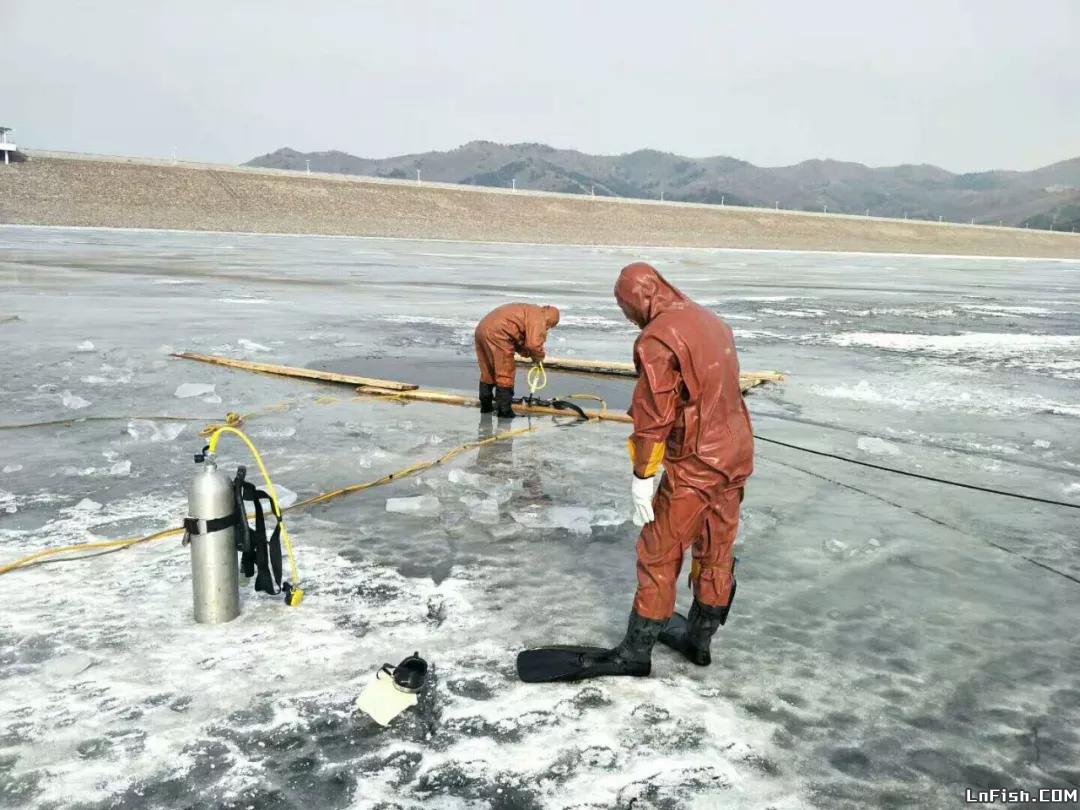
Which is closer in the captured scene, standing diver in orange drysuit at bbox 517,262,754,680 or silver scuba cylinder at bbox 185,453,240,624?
standing diver in orange drysuit at bbox 517,262,754,680

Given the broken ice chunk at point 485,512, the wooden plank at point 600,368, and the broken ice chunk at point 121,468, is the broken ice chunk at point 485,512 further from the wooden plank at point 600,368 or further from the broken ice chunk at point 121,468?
the wooden plank at point 600,368

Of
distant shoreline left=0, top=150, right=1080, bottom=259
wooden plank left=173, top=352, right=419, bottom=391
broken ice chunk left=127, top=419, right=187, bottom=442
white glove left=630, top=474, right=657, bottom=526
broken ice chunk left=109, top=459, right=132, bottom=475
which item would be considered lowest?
broken ice chunk left=109, top=459, right=132, bottom=475

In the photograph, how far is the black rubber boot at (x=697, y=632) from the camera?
12.2 ft

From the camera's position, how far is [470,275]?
26.7 meters

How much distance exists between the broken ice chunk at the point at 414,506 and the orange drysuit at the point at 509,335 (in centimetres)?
282

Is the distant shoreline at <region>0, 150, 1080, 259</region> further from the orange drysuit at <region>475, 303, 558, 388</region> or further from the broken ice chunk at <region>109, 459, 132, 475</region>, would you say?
the broken ice chunk at <region>109, 459, 132, 475</region>

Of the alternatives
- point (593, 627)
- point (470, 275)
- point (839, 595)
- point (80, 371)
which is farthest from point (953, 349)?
point (470, 275)

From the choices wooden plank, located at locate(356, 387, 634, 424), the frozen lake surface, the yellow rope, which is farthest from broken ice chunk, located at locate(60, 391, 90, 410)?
the yellow rope

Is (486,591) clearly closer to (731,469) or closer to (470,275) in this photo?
(731,469)

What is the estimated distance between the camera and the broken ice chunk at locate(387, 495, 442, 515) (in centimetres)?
574

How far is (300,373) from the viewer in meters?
10.2

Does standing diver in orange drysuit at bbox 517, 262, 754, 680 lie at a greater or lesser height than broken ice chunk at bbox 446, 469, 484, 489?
greater

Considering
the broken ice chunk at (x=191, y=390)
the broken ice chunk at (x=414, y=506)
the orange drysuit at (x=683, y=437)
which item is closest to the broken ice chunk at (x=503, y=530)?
the broken ice chunk at (x=414, y=506)

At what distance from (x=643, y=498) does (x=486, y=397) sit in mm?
5503
